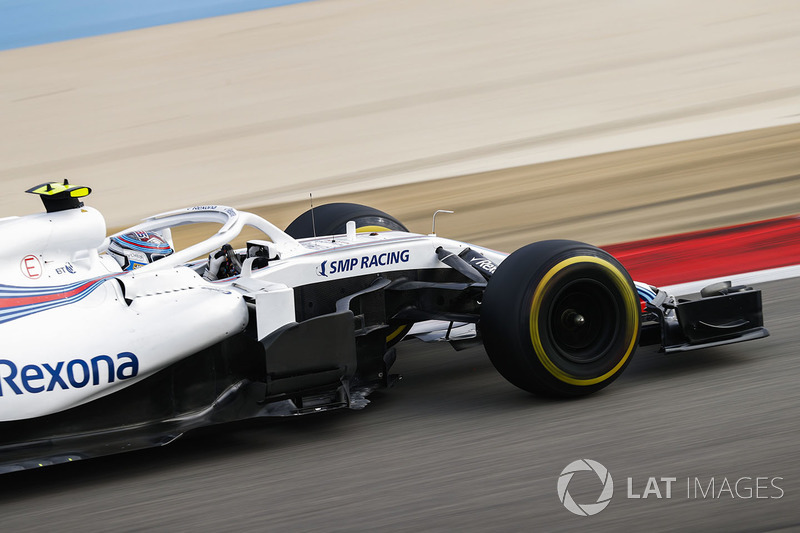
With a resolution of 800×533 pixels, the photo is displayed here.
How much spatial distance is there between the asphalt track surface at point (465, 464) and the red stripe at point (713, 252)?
208 centimetres

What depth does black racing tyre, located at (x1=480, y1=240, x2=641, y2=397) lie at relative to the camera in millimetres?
4652

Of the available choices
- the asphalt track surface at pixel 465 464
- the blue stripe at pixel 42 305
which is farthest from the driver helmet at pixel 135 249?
the asphalt track surface at pixel 465 464

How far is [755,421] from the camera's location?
14.4 ft

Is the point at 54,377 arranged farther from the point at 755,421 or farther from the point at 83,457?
the point at 755,421

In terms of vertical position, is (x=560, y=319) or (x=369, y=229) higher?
(x=369, y=229)

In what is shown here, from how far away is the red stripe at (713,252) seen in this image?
736 centimetres

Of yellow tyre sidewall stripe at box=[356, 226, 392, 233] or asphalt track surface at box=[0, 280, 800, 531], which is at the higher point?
yellow tyre sidewall stripe at box=[356, 226, 392, 233]

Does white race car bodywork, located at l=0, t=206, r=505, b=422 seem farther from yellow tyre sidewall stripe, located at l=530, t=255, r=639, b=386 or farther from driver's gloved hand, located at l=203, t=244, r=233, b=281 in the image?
yellow tyre sidewall stripe, located at l=530, t=255, r=639, b=386

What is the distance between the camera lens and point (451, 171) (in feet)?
40.6

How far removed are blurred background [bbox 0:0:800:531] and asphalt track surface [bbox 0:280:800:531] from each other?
0.02 m

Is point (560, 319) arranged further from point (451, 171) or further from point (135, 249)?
point (451, 171)

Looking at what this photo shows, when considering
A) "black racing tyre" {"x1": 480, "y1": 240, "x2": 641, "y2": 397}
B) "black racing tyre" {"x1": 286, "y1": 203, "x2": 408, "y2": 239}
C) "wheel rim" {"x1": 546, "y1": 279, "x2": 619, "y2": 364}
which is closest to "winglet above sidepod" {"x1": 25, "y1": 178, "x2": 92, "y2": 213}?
"black racing tyre" {"x1": 286, "y1": 203, "x2": 408, "y2": 239}

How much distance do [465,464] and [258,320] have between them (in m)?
1.16

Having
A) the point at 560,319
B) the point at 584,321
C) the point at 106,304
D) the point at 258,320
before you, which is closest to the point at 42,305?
the point at 106,304
